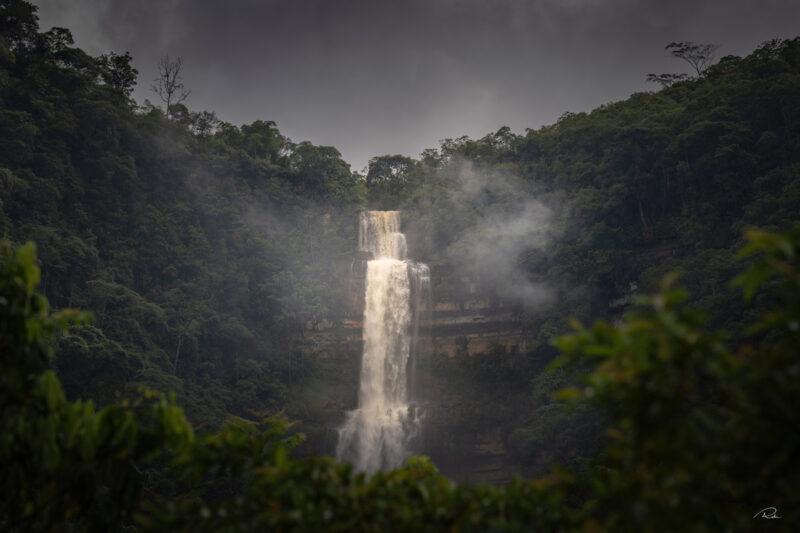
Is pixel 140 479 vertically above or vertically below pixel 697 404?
Result: below

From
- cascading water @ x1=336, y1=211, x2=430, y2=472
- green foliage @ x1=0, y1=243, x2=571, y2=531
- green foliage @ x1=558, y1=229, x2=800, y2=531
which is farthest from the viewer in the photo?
cascading water @ x1=336, y1=211, x2=430, y2=472

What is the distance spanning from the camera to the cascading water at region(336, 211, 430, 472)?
23578mm

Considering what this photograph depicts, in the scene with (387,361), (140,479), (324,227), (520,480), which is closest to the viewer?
(520,480)

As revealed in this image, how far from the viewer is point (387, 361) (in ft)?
85.9

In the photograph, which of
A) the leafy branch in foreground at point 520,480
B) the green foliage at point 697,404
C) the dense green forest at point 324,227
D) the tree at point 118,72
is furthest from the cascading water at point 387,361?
the green foliage at point 697,404

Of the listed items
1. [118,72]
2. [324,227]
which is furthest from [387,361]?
[118,72]

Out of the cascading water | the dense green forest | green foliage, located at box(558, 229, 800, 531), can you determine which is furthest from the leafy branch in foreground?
the cascading water

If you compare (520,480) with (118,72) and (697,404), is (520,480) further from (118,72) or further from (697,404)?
(118,72)

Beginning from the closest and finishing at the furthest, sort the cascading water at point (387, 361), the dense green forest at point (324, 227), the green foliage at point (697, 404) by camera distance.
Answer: the green foliage at point (697, 404), the dense green forest at point (324, 227), the cascading water at point (387, 361)

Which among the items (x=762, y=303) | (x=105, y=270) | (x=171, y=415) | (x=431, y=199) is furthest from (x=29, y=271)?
(x=431, y=199)

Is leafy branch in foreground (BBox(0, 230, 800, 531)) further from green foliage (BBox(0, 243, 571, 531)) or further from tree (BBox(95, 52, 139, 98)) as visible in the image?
tree (BBox(95, 52, 139, 98))

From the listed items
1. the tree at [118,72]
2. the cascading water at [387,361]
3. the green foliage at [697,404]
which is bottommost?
the cascading water at [387,361]

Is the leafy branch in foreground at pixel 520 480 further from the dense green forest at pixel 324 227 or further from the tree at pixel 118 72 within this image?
the tree at pixel 118 72

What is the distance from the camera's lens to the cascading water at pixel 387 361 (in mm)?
23578
